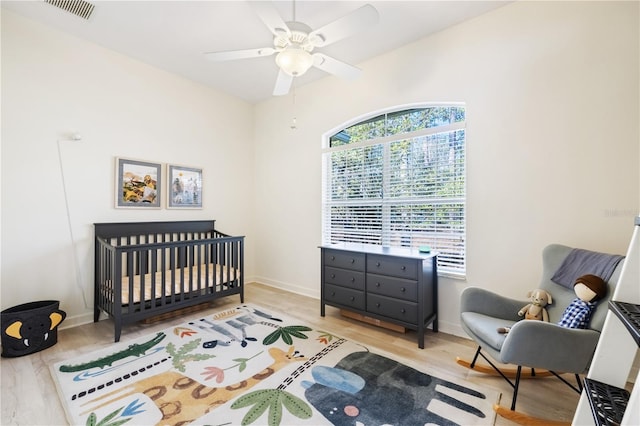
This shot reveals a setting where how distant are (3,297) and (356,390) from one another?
10.2ft

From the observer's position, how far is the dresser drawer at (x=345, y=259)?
9.04 ft

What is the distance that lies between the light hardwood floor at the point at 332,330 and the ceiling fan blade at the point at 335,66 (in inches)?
90.0

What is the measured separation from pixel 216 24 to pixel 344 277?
2737mm

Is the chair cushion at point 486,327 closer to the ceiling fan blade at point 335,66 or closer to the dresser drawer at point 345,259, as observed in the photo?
the dresser drawer at point 345,259

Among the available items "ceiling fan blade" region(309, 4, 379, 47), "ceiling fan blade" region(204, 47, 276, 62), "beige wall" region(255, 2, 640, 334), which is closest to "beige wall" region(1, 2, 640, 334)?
"beige wall" region(255, 2, 640, 334)

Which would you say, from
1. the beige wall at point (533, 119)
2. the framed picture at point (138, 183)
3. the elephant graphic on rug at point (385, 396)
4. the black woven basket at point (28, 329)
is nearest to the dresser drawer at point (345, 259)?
the beige wall at point (533, 119)

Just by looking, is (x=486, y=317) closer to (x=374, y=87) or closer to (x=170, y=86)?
(x=374, y=87)

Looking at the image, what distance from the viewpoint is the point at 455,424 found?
4.84 ft

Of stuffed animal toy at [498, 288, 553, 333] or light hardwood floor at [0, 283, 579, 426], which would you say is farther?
stuffed animal toy at [498, 288, 553, 333]

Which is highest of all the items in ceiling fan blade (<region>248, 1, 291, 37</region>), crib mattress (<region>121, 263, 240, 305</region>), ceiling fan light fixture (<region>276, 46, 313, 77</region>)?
ceiling fan blade (<region>248, 1, 291, 37</region>)

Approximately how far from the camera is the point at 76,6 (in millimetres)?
2381

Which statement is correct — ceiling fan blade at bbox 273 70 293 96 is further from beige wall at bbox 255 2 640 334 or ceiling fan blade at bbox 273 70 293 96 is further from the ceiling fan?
beige wall at bbox 255 2 640 334

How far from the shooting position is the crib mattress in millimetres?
2652

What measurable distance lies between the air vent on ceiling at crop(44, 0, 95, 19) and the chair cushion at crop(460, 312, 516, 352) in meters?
3.96
